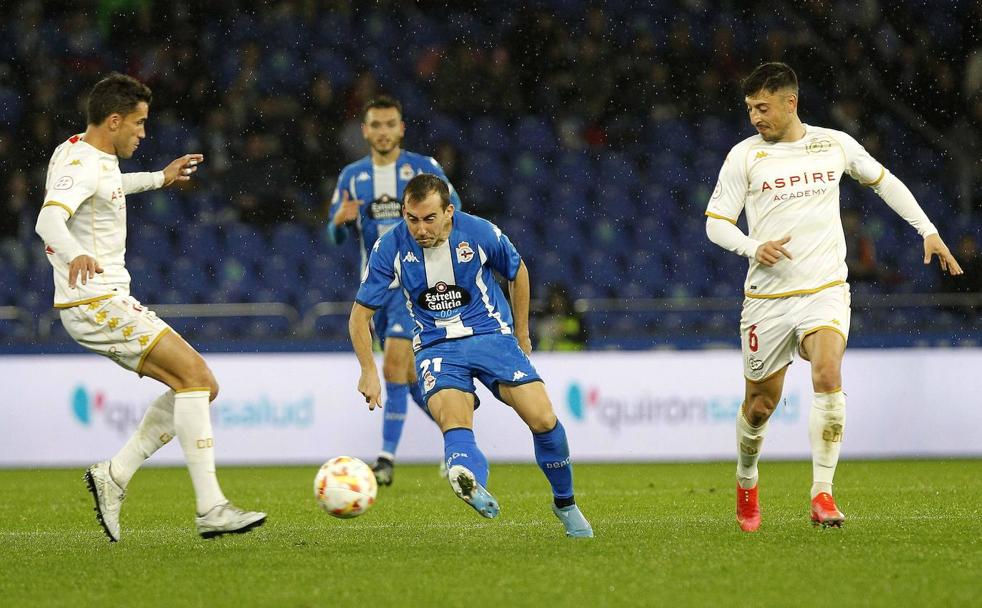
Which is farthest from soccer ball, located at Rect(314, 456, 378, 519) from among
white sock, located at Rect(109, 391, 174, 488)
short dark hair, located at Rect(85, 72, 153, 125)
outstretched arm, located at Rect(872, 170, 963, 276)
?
outstretched arm, located at Rect(872, 170, 963, 276)

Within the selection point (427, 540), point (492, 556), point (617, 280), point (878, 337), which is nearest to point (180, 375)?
point (427, 540)

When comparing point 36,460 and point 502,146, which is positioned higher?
point 502,146

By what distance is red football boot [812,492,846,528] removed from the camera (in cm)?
639

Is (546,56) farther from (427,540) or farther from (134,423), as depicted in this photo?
(427,540)

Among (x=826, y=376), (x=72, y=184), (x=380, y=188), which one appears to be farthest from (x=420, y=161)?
(x=826, y=376)

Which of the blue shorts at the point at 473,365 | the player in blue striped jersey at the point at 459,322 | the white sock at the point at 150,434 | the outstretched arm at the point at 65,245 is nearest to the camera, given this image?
the outstretched arm at the point at 65,245

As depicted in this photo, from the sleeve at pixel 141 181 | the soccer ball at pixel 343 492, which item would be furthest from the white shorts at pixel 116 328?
the soccer ball at pixel 343 492

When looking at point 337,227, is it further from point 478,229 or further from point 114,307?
point 114,307

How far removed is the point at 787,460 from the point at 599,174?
20.6 ft

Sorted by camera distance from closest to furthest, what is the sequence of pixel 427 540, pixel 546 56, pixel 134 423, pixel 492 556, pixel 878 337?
pixel 492 556 → pixel 427 540 → pixel 134 423 → pixel 878 337 → pixel 546 56

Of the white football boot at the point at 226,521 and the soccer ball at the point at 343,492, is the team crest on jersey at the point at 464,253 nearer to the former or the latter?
the soccer ball at the point at 343,492

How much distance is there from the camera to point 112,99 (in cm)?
648

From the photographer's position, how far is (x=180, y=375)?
647 cm

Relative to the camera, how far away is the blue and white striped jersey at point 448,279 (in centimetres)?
650
